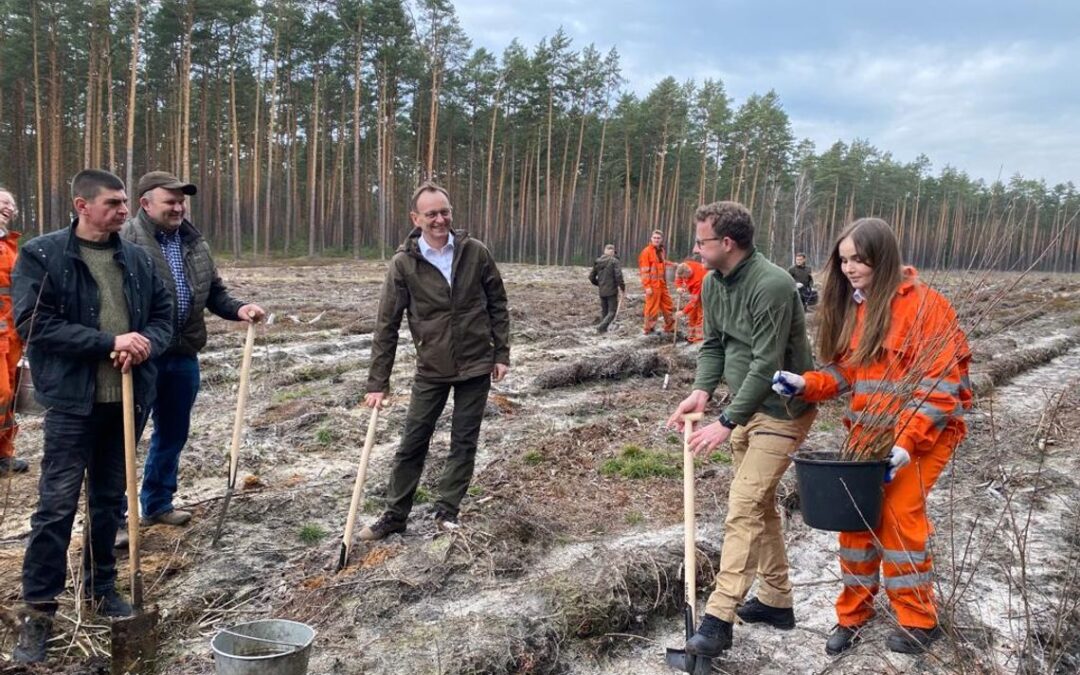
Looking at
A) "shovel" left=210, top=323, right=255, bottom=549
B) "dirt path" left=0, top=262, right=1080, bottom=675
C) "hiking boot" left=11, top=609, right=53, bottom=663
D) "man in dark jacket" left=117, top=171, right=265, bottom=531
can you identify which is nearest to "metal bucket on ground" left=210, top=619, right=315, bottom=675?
"dirt path" left=0, top=262, right=1080, bottom=675

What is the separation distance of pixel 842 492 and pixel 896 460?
26 centimetres

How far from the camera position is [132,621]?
10.7 ft

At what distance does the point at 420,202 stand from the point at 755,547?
262cm

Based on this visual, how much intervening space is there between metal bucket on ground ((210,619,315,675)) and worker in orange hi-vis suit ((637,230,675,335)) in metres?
11.6

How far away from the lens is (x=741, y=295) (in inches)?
134

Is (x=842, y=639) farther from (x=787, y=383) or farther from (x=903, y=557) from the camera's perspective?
(x=787, y=383)

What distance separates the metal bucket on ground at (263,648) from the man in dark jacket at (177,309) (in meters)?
1.91

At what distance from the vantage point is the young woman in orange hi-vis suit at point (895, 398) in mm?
3111

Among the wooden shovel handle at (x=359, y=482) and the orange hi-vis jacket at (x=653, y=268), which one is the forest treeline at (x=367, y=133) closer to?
the orange hi-vis jacket at (x=653, y=268)

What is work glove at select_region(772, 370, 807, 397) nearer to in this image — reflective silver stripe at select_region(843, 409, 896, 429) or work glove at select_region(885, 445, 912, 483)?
reflective silver stripe at select_region(843, 409, 896, 429)

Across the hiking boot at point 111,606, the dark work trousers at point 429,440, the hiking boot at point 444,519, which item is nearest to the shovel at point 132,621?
the hiking boot at point 111,606

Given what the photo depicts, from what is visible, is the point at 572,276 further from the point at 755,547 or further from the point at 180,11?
the point at 755,547

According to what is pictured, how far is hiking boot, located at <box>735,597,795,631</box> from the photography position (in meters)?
3.72

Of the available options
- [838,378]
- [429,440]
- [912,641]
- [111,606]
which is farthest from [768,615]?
[111,606]
